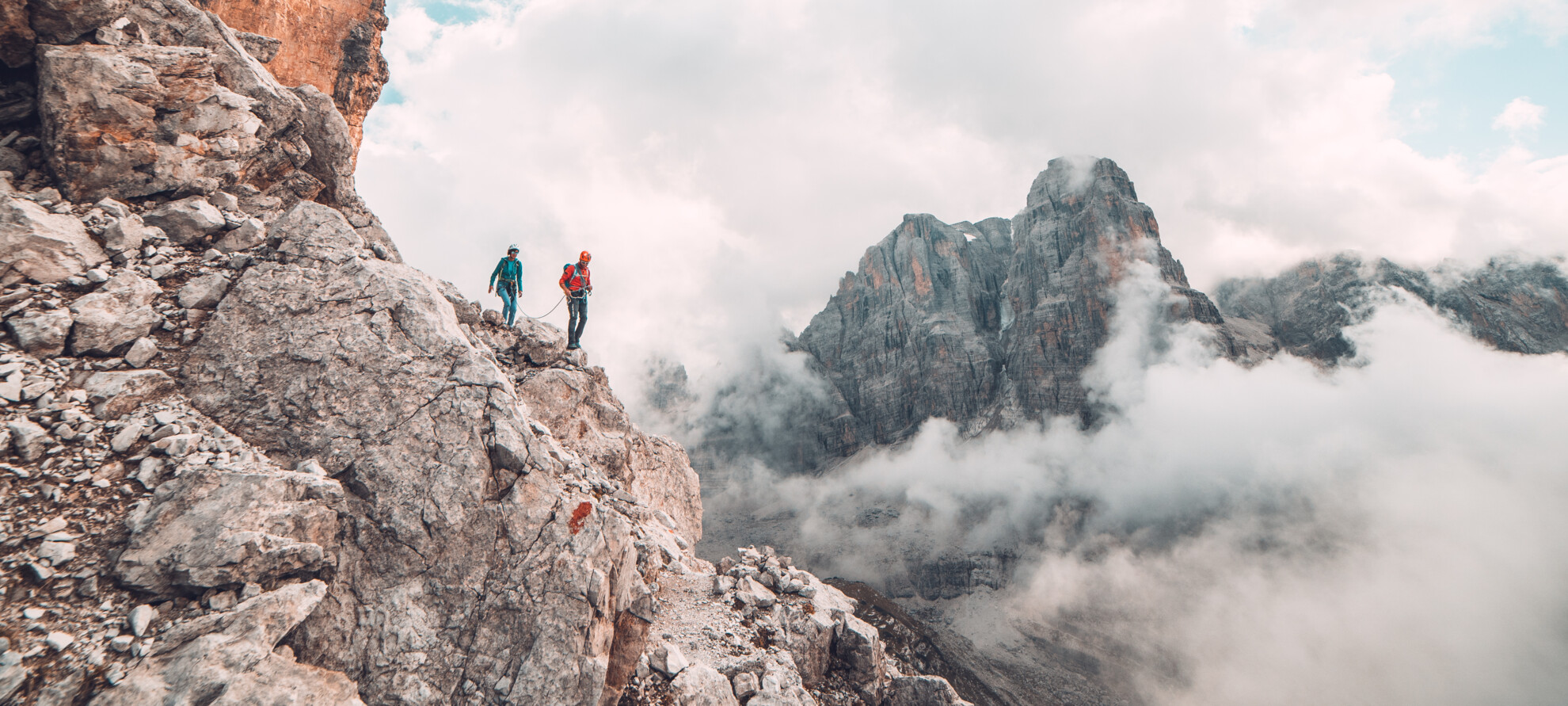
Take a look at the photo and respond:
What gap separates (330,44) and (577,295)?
19530mm

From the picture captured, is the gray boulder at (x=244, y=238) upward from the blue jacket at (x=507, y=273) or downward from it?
downward

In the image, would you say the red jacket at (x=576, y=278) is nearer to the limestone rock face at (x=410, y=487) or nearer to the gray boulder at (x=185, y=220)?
the limestone rock face at (x=410, y=487)

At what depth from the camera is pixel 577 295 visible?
23062mm

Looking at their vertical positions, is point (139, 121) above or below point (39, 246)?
above

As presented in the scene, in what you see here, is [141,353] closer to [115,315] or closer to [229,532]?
[115,315]

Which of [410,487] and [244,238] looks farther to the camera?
[244,238]

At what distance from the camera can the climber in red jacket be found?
75.1ft

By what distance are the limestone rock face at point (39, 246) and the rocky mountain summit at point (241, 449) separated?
0.12 feet

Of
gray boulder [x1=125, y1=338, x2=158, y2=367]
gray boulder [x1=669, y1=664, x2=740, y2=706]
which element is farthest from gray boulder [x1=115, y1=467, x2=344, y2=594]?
gray boulder [x1=669, y1=664, x2=740, y2=706]

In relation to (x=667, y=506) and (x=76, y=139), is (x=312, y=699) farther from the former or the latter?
(x=667, y=506)

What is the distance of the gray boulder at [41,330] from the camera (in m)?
9.78

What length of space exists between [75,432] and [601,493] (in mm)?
8978

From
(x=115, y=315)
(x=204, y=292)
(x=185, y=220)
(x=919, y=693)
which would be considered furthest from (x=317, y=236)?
(x=919, y=693)

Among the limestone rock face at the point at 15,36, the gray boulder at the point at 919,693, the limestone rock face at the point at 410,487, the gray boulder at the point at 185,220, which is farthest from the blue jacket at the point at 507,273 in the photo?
the gray boulder at the point at 919,693
